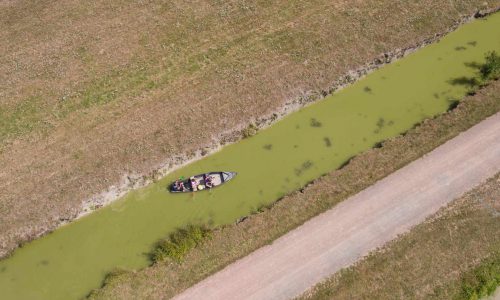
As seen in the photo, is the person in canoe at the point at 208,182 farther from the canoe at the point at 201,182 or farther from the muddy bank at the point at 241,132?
the muddy bank at the point at 241,132

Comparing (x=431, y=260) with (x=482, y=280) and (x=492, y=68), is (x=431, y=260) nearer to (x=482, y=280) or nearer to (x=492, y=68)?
(x=482, y=280)

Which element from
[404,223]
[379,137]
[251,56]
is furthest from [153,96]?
[404,223]

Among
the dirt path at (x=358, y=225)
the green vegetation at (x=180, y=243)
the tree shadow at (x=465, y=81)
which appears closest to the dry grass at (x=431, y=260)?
the dirt path at (x=358, y=225)

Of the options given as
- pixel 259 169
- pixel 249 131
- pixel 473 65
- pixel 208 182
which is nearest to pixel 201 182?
pixel 208 182

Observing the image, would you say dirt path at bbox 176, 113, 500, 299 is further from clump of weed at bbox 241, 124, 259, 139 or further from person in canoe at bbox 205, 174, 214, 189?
clump of weed at bbox 241, 124, 259, 139

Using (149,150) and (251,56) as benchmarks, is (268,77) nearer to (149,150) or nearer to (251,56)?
(251,56)

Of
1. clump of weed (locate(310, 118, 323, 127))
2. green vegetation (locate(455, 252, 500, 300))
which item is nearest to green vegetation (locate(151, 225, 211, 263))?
clump of weed (locate(310, 118, 323, 127))

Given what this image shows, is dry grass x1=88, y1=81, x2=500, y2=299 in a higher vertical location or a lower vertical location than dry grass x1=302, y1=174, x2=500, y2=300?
higher
